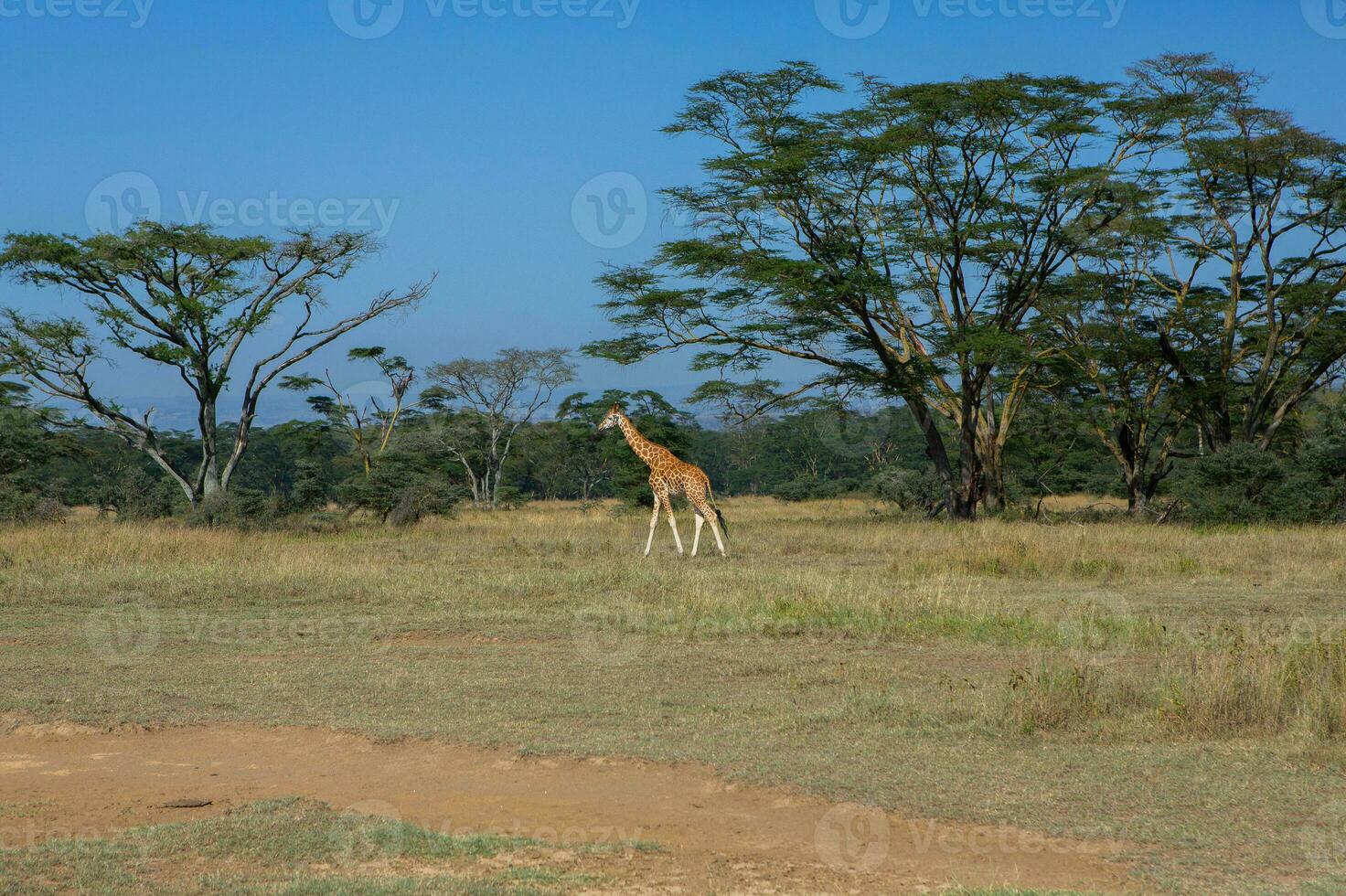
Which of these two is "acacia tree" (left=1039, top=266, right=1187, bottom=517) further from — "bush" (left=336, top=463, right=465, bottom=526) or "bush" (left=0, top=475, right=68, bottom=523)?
"bush" (left=0, top=475, right=68, bottom=523)

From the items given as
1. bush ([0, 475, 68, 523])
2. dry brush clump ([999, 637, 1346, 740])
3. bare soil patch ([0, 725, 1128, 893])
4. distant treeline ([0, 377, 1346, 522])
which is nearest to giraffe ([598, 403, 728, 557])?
distant treeline ([0, 377, 1346, 522])

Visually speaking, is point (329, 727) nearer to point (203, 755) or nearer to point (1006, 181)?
point (203, 755)

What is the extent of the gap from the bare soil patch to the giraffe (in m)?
9.30

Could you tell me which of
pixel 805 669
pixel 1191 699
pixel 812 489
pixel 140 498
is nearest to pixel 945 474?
pixel 805 669

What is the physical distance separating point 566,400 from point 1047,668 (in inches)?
1353

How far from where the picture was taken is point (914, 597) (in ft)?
37.3

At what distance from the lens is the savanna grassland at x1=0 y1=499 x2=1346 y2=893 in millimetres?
5547

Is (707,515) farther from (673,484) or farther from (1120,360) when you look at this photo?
(1120,360)

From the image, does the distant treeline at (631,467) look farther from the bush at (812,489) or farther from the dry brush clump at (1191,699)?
the dry brush clump at (1191,699)

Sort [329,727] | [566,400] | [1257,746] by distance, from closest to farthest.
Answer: [1257,746] → [329,727] → [566,400]

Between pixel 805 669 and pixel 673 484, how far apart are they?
895cm

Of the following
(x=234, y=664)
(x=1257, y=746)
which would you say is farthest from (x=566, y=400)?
(x=1257, y=746)

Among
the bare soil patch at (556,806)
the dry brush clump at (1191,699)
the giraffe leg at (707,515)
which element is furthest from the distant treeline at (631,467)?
the bare soil patch at (556,806)

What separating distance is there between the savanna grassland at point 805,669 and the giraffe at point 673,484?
75cm
